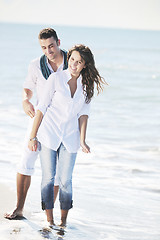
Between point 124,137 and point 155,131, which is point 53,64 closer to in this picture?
point 124,137

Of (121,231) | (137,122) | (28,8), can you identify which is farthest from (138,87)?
(28,8)

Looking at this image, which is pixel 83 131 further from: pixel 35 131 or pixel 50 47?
pixel 50 47

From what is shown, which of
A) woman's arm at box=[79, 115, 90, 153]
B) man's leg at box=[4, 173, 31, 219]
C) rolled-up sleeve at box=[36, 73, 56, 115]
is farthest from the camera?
man's leg at box=[4, 173, 31, 219]

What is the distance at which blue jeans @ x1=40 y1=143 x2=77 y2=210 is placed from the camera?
11.0 feet

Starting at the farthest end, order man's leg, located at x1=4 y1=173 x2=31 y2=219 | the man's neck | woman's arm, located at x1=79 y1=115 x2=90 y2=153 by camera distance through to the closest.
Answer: man's leg, located at x1=4 y1=173 x2=31 y2=219 → the man's neck → woman's arm, located at x1=79 y1=115 x2=90 y2=153

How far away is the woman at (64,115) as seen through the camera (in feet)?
10.9

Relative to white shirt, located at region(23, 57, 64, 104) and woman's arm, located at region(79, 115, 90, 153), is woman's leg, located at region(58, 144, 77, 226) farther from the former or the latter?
white shirt, located at region(23, 57, 64, 104)

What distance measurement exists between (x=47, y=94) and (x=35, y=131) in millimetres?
269

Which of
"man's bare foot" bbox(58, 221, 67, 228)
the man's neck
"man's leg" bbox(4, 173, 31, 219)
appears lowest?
"man's bare foot" bbox(58, 221, 67, 228)

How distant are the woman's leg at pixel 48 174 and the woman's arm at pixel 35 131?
0.20 feet

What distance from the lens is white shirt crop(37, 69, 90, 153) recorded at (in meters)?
3.30

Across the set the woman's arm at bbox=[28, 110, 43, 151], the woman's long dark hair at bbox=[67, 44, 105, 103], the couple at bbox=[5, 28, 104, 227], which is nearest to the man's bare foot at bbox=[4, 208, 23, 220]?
the couple at bbox=[5, 28, 104, 227]

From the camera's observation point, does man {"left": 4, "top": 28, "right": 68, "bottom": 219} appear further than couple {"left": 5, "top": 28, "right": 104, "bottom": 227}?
Yes

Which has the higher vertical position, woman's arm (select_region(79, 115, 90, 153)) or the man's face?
the man's face
